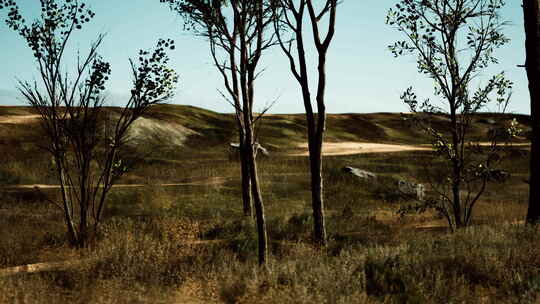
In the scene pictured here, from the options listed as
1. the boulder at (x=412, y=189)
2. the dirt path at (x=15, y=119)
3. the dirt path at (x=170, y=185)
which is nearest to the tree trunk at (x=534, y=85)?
the boulder at (x=412, y=189)

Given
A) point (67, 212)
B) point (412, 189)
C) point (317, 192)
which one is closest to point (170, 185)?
point (67, 212)

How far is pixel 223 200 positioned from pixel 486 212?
11347 millimetres

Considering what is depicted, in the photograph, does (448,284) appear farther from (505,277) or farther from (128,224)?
(128,224)

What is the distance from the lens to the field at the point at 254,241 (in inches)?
267

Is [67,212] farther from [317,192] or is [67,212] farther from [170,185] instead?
[170,185]

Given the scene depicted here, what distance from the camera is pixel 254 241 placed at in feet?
39.1

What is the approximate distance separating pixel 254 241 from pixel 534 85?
8207mm

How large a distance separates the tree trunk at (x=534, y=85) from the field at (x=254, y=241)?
0.80 metres

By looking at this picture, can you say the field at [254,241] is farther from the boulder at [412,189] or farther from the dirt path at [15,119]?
the dirt path at [15,119]

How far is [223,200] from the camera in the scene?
771 inches

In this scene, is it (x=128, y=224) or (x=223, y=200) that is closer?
(x=128, y=224)

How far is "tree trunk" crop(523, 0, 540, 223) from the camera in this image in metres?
10.7

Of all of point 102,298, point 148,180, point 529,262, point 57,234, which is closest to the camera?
point 102,298

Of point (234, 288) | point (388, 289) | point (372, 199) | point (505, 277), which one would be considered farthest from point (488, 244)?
point (372, 199)
